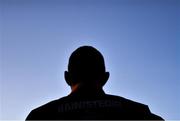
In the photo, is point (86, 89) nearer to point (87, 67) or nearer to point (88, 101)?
point (88, 101)

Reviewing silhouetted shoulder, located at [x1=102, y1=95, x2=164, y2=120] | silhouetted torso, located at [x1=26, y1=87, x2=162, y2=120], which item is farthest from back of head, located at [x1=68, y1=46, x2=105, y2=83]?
silhouetted shoulder, located at [x1=102, y1=95, x2=164, y2=120]

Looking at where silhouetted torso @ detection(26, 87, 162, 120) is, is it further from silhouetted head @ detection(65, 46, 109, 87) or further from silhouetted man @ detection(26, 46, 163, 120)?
silhouetted head @ detection(65, 46, 109, 87)

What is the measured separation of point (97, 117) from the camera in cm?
452

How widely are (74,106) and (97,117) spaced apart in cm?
29

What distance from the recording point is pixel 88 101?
4.67 metres

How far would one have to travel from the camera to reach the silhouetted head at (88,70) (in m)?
4.83

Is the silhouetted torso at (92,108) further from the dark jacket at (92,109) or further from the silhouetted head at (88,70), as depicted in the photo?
the silhouetted head at (88,70)

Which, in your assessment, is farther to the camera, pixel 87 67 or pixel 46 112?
pixel 87 67

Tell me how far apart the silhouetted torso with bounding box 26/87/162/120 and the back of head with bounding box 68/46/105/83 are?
187 millimetres

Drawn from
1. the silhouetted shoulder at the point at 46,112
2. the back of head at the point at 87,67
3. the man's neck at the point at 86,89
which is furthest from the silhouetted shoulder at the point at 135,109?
the silhouetted shoulder at the point at 46,112

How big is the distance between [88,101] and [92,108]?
0.14 metres

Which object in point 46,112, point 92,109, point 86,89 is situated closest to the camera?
point 92,109

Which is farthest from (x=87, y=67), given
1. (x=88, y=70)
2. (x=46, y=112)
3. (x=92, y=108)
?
(x=46, y=112)

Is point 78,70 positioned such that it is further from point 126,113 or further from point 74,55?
point 126,113
